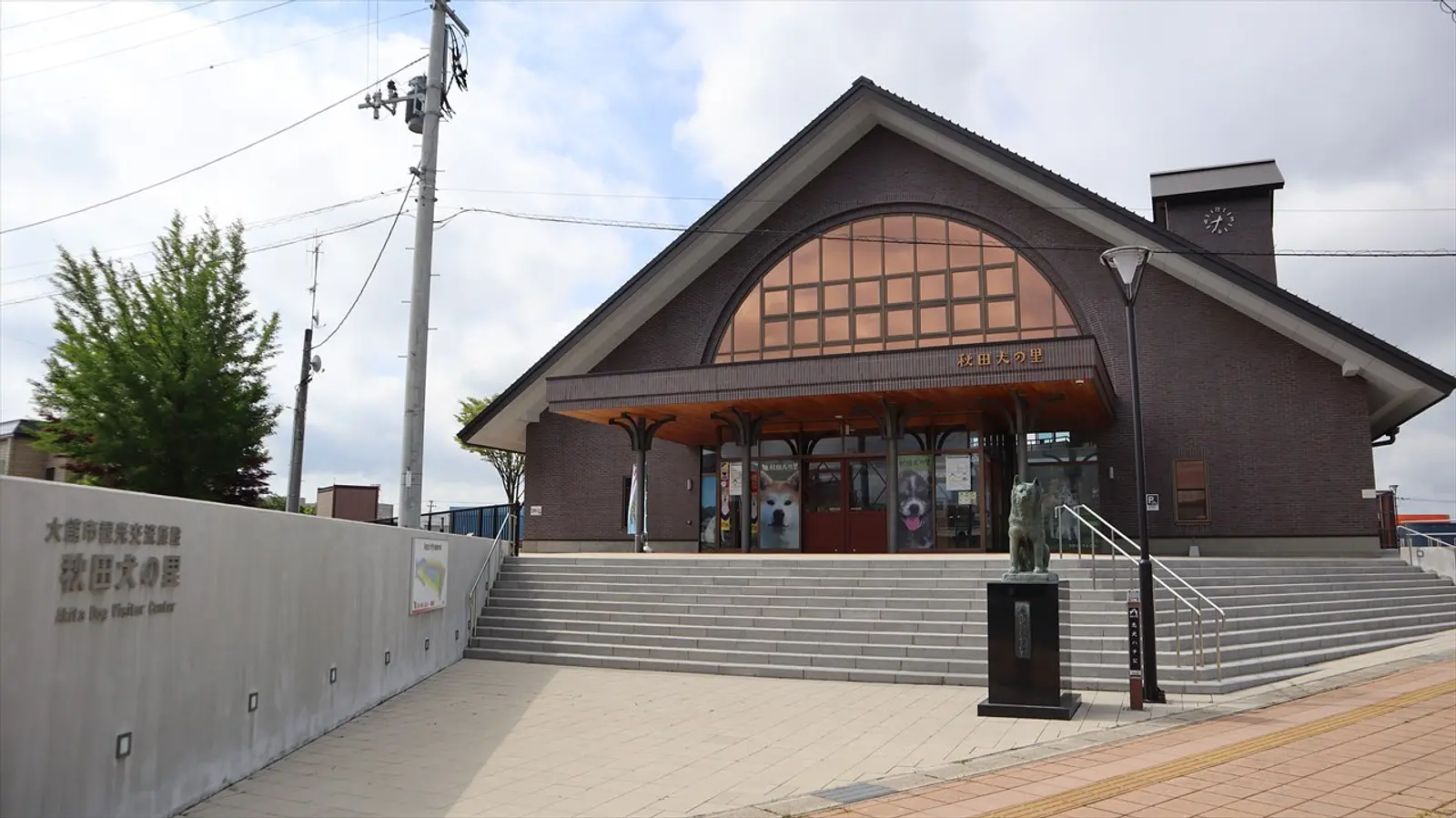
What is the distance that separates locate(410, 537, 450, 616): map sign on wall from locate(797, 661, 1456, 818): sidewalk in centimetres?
772

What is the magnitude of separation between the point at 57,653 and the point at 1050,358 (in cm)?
1583

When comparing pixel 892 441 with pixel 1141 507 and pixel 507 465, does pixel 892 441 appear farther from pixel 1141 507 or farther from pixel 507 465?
pixel 507 465

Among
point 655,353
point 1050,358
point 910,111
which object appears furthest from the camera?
point 655,353

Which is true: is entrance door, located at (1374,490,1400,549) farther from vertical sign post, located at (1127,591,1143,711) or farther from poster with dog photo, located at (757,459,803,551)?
vertical sign post, located at (1127,591,1143,711)

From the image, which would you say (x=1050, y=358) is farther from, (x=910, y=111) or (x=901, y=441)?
(x=910, y=111)

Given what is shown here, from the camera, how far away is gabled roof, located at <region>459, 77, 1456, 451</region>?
2012 cm

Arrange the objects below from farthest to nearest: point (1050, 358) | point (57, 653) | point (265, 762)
→ point (1050, 358), point (265, 762), point (57, 653)

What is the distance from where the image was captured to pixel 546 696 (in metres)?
12.0


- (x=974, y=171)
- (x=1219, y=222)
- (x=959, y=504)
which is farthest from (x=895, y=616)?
(x=1219, y=222)

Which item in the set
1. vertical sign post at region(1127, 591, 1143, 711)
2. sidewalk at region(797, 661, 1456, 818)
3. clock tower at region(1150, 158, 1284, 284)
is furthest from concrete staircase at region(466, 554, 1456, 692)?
clock tower at region(1150, 158, 1284, 284)

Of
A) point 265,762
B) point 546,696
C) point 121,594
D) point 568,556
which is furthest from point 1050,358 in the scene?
point 121,594

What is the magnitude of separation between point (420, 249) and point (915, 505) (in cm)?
1161

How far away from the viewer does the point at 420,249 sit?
14.6 meters

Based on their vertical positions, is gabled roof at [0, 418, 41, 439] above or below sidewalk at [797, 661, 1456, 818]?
above
